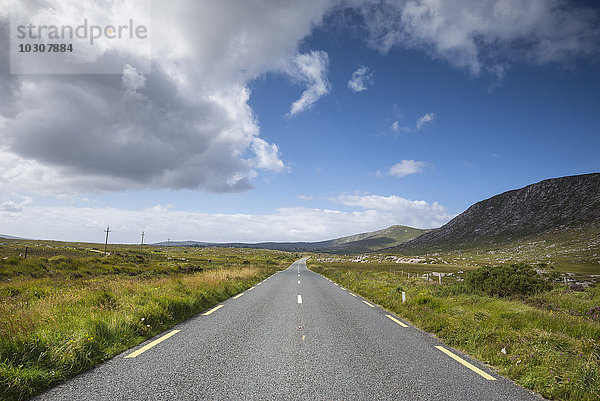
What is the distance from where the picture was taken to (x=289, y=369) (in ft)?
16.2

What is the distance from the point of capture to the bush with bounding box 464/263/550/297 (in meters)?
15.4

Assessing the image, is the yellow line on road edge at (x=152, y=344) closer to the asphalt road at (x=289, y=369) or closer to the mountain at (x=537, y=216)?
the asphalt road at (x=289, y=369)

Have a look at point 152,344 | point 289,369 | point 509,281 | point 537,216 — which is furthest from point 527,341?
point 537,216

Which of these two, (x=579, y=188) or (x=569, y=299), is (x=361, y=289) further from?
(x=579, y=188)

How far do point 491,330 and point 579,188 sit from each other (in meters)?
220

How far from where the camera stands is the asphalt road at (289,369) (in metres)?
4.05

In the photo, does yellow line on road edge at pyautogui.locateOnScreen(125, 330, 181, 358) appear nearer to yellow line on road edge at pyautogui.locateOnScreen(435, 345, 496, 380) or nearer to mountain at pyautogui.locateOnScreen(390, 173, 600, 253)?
yellow line on road edge at pyautogui.locateOnScreen(435, 345, 496, 380)

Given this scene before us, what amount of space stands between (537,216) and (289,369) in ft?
669

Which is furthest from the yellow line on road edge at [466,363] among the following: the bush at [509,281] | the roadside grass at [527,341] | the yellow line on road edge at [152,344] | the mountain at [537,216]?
the mountain at [537,216]

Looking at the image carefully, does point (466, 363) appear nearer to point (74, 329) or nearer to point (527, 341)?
point (527, 341)

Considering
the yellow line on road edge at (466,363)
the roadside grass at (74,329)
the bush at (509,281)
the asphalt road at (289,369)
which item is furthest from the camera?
the bush at (509,281)

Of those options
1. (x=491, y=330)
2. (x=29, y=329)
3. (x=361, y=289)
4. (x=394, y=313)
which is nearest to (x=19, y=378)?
(x=29, y=329)

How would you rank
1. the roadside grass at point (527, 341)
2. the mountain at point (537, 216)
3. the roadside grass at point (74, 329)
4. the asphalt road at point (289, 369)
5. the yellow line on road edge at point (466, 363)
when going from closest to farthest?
the asphalt road at point (289, 369), the roadside grass at point (74, 329), the roadside grass at point (527, 341), the yellow line on road edge at point (466, 363), the mountain at point (537, 216)

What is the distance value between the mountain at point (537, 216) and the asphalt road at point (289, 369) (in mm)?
152083
